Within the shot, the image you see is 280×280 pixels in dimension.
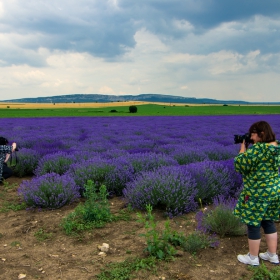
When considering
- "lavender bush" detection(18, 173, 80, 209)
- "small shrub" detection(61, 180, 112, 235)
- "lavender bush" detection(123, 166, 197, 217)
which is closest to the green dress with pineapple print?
"lavender bush" detection(123, 166, 197, 217)

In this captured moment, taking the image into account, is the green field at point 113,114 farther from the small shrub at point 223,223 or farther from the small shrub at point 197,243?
the small shrub at point 197,243

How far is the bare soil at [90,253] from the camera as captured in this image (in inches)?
97.9

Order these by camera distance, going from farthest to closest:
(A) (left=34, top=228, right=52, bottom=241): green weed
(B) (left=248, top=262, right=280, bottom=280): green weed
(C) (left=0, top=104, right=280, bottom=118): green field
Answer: (C) (left=0, top=104, right=280, bottom=118): green field, (A) (left=34, top=228, right=52, bottom=241): green weed, (B) (left=248, top=262, right=280, bottom=280): green weed

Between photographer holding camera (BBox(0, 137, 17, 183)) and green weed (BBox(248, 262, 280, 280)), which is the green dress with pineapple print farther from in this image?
photographer holding camera (BBox(0, 137, 17, 183))

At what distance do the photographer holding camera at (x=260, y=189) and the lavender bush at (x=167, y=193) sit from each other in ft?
3.89

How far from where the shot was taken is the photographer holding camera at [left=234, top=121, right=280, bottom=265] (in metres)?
2.51

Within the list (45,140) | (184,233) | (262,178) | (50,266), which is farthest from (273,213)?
(45,140)

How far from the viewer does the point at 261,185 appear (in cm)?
254

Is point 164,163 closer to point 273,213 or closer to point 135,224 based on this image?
point 135,224

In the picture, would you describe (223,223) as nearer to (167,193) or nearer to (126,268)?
(167,193)

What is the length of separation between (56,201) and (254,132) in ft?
9.42

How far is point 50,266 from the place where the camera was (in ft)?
8.66

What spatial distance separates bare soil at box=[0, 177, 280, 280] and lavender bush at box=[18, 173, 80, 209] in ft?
0.91

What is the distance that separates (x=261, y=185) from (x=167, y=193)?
1463mm
